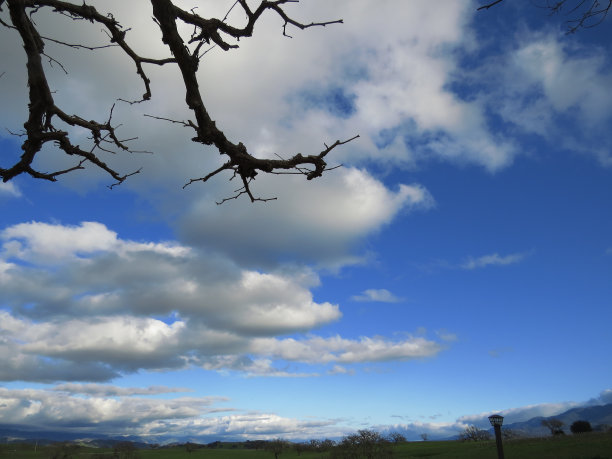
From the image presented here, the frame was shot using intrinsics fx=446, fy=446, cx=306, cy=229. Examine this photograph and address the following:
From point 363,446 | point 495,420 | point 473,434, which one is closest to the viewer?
point 495,420

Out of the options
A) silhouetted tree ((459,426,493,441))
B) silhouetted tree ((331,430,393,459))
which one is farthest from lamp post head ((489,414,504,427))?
silhouetted tree ((459,426,493,441))

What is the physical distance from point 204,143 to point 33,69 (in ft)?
5.84

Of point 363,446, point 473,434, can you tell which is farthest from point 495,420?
point 473,434

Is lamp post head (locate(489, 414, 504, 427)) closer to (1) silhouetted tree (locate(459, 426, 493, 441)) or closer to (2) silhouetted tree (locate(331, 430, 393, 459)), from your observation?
(2) silhouetted tree (locate(331, 430, 393, 459))

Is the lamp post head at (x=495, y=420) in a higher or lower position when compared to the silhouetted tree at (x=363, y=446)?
higher

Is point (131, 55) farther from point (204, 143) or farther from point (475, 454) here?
point (475, 454)

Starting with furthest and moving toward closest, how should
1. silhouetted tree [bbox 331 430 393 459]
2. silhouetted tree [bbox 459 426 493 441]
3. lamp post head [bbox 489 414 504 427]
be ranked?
silhouetted tree [bbox 459 426 493 441] < silhouetted tree [bbox 331 430 393 459] < lamp post head [bbox 489 414 504 427]

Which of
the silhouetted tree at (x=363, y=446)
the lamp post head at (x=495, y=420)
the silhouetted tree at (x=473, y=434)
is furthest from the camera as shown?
the silhouetted tree at (x=473, y=434)

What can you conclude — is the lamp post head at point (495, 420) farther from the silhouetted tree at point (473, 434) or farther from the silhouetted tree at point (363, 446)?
the silhouetted tree at point (473, 434)

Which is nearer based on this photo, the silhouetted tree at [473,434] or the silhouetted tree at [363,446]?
the silhouetted tree at [363,446]

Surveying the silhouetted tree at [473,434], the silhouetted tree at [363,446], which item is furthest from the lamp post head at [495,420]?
the silhouetted tree at [473,434]

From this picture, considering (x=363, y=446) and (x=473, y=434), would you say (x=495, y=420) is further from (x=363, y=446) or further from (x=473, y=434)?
(x=473, y=434)

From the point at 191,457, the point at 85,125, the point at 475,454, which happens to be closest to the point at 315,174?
the point at 85,125

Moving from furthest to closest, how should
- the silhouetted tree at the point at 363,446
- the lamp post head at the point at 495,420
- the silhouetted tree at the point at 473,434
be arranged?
1. the silhouetted tree at the point at 473,434
2. the silhouetted tree at the point at 363,446
3. the lamp post head at the point at 495,420
